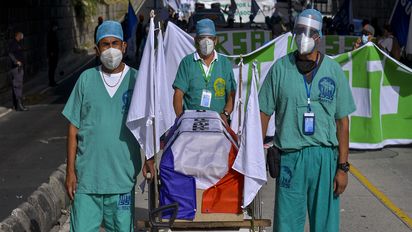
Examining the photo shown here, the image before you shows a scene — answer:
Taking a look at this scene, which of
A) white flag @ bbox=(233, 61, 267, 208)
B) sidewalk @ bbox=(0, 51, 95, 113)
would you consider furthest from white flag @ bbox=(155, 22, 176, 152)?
sidewalk @ bbox=(0, 51, 95, 113)

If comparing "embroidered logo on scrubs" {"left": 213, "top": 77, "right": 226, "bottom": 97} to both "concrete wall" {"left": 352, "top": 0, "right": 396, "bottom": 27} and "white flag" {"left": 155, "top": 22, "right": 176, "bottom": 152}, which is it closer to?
"white flag" {"left": 155, "top": 22, "right": 176, "bottom": 152}

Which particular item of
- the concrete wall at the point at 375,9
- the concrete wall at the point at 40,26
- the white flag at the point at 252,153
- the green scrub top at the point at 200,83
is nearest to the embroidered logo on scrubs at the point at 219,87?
the green scrub top at the point at 200,83

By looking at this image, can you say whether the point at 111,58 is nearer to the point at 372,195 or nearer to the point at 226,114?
the point at 226,114

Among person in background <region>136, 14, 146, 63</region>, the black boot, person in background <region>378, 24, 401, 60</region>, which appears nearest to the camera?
person in background <region>378, 24, 401, 60</region>

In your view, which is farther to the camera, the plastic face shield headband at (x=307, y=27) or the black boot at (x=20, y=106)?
the black boot at (x=20, y=106)

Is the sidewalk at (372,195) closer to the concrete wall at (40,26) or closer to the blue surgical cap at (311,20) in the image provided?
the blue surgical cap at (311,20)

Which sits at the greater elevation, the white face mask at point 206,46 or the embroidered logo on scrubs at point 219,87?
the white face mask at point 206,46

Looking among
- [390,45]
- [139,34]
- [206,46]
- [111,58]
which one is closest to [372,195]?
[206,46]

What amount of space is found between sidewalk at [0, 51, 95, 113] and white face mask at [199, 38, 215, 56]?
10.9 meters

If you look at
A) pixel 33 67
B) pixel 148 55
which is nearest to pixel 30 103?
pixel 33 67

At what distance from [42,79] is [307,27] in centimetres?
2060

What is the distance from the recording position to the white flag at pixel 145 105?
5.32m

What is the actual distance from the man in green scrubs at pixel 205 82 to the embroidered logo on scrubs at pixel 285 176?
1.81m

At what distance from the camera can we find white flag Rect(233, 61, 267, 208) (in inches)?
218
